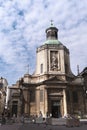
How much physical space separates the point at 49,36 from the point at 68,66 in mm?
9592

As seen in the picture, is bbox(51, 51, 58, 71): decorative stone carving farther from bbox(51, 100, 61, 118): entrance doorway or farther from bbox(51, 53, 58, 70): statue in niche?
bbox(51, 100, 61, 118): entrance doorway

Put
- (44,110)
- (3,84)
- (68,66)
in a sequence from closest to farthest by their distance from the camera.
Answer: (44,110), (68,66), (3,84)

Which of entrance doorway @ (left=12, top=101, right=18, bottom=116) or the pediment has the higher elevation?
the pediment

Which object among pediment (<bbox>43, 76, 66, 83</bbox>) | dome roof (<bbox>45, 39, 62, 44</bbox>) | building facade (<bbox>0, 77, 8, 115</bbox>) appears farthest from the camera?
building facade (<bbox>0, 77, 8, 115</bbox>)

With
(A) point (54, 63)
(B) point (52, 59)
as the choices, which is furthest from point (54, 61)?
(B) point (52, 59)

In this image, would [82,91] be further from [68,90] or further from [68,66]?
[68,66]

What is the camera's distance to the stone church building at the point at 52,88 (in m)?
45.7

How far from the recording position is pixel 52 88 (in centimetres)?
4612

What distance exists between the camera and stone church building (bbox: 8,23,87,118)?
45688 mm

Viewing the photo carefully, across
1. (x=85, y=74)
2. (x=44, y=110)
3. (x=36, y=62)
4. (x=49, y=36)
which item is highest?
(x=49, y=36)

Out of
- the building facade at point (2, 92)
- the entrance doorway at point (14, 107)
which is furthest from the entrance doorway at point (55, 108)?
the building facade at point (2, 92)

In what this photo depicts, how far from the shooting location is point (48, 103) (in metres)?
A: 45.1

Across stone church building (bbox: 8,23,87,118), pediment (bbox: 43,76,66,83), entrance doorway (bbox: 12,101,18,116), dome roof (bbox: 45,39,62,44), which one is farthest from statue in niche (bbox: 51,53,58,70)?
entrance doorway (bbox: 12,101,18,116)

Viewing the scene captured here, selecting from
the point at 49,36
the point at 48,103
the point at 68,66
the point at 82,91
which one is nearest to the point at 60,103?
the point at 48,103
